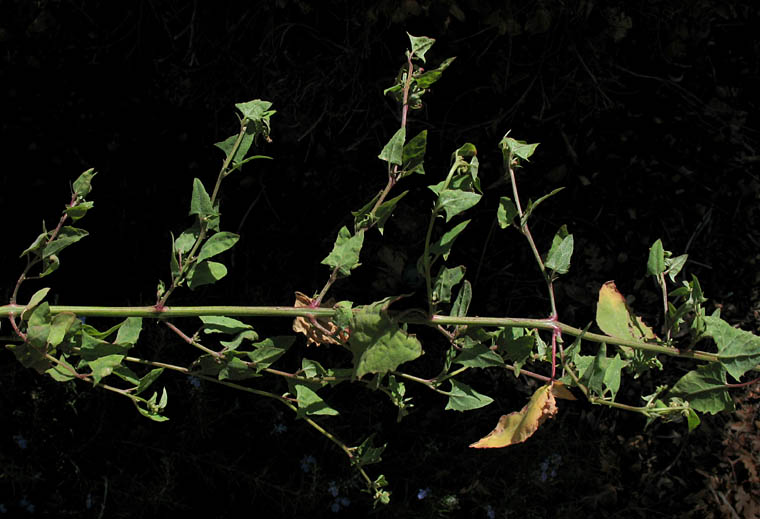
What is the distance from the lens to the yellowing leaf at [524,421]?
1.23 meters

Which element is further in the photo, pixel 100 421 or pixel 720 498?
pixel 720 498

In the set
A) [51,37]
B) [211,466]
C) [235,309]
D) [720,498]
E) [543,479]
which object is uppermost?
[51,37]

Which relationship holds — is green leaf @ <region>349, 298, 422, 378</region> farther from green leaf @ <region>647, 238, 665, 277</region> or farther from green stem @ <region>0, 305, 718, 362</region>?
green leaf @ <region>647, 238, 665, 277</region>

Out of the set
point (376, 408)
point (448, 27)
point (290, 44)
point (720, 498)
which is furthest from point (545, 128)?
point (720, 498)

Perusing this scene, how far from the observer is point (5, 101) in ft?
7.12

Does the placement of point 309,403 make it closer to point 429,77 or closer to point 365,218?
point 365,218

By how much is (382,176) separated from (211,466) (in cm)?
107

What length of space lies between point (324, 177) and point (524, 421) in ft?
3.98

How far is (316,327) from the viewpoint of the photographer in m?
1.22

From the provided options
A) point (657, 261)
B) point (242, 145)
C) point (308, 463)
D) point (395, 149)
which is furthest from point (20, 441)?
point (657, 261)

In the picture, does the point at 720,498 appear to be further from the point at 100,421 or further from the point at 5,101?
the point at 5,101

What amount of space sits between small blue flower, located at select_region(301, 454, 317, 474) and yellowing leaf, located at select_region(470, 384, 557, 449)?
1074 millimetres

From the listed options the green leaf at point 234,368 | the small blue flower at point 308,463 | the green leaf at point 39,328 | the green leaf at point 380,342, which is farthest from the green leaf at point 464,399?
the small blue flower at point 308,463

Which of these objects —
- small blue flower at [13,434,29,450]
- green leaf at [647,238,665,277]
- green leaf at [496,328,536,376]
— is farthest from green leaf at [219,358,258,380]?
small blue flower at [13,434,29,450]
